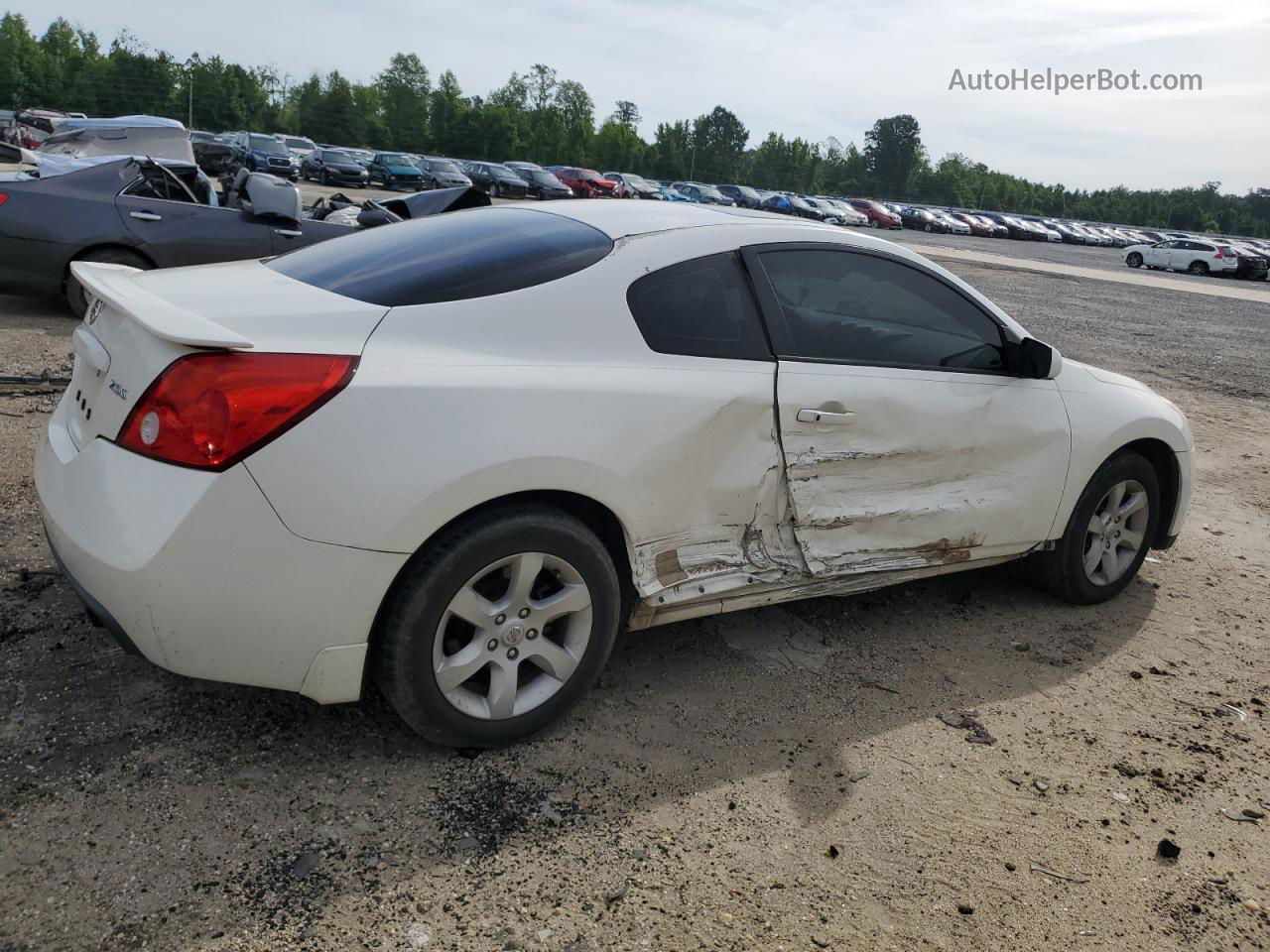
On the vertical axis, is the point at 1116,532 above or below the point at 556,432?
below

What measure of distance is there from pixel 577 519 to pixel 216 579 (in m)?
1.00

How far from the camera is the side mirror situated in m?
3.97

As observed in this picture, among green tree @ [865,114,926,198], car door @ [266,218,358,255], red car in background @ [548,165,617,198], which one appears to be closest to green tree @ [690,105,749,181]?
green tree @ [865,114,926,198]

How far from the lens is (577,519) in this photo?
3020mm

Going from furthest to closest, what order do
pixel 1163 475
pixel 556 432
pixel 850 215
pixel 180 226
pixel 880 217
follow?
pixel 880 217 < pixel 850 215 < pixel 180 226 < pixel 1163 475 < pixel 556 432

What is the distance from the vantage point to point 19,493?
14.8 feet

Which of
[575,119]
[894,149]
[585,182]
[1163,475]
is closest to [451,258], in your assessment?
[1163,475]

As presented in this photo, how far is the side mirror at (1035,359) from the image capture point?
397cm

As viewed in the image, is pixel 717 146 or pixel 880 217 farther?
pixel 717 146

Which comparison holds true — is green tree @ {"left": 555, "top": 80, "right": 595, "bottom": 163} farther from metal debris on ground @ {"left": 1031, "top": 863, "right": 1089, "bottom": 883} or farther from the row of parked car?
metal debris on ground @ {"left": 1031, "top": 863, "right": 1089, "bottom": 883}

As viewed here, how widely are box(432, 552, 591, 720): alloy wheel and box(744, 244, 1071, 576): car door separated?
892 millimetres

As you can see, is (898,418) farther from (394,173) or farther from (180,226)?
(394,173)

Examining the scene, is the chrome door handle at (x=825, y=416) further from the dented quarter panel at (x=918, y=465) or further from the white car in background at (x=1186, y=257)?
the white car in background at (x=1186, y=257)

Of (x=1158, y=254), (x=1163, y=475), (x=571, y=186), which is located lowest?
(x=571, y=186)
